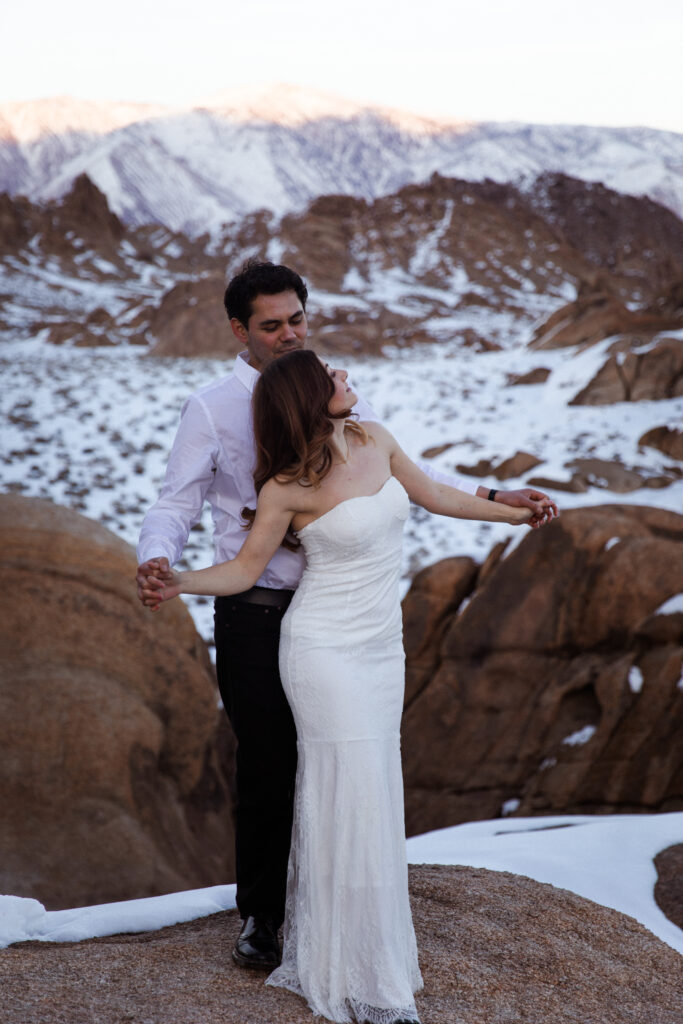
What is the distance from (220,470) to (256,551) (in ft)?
1.16

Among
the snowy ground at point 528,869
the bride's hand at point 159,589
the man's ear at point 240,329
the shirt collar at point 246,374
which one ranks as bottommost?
the snowy ground at point 528,869

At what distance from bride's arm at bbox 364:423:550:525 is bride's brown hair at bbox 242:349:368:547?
25 centimetres

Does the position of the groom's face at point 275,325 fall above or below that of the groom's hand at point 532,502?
above

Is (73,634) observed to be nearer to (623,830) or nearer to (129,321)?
(623,830)

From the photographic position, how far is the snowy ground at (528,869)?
327 centimetres

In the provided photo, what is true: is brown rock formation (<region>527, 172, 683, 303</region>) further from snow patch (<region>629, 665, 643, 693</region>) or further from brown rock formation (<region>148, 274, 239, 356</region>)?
snow patch (<region>629, 665, 643, 693</region>)

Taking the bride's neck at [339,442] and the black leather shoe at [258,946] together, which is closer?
the bride's neck at [339,442]

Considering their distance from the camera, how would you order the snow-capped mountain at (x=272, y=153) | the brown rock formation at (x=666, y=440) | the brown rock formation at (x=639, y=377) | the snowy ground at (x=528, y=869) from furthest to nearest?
the snow-capped mountain at (x=272, y=153) → the brown rock formation at (x=639, y=377) → the brown rock formation at (x=666, y=440) → the snowy ground at (x=528, y=869)

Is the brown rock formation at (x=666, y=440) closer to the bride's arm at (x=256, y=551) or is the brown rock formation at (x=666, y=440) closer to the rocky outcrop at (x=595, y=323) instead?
the rocky outcrop at (x=595, y=323)

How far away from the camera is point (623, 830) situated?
465 cm

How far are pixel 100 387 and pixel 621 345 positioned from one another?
8.95m

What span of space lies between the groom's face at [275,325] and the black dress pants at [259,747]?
71cm

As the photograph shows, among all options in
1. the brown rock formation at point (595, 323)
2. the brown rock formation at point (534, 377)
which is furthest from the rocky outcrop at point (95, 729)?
the brown rock formation at point (595, 323)

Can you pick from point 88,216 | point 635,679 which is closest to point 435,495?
point 635,679
